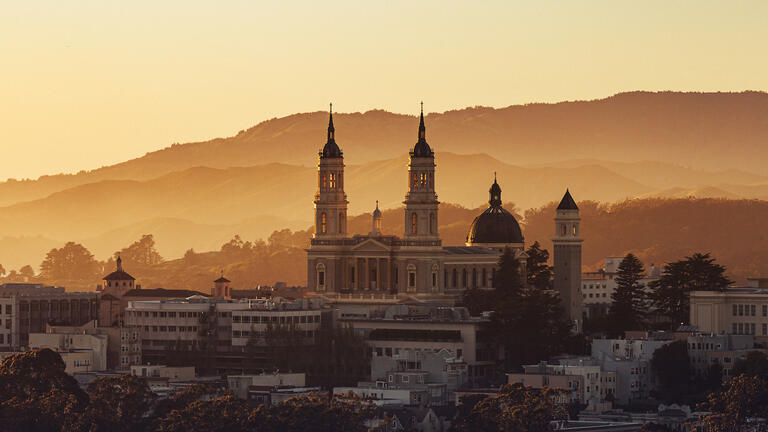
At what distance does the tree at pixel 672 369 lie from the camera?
159 meters

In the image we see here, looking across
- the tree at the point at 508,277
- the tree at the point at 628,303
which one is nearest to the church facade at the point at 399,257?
the tree at the point at 508,277

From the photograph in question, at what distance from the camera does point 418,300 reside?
625ft

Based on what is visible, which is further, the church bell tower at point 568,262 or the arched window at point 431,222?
the arched window at point 431,222

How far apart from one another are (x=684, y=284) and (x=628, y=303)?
16.5ft

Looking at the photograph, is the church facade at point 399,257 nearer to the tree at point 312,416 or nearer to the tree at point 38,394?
the tree at point 38,394

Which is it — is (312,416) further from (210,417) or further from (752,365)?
(752,365)

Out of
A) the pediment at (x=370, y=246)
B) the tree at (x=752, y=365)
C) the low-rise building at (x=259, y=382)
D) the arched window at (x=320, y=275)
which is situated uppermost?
the pediment at (x=370, y=246)

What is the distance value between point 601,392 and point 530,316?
1790 cm

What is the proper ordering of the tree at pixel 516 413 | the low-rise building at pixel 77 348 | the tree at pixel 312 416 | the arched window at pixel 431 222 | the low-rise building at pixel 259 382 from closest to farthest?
the tree at pixel 312 416, the tree at pixel 516 413, the low-rise building at pixel 259 382, the low-rise building at pixel 77 348, the arched window at pixel 431 222

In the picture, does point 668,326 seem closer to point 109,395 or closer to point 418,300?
point 418,300

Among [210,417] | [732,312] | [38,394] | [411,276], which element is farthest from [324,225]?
[210,417]

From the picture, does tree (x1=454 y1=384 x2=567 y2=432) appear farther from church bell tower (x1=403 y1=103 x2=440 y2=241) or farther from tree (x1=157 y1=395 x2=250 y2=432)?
church bell tower (x1=403 y1=103 x2=440 y2=241)

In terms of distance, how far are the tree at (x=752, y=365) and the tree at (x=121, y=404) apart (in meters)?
40.8

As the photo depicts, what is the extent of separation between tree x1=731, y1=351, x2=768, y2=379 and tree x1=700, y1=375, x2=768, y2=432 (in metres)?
4.34
